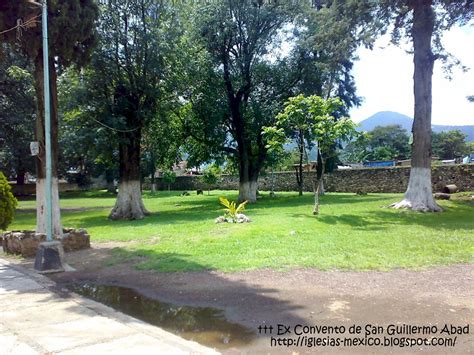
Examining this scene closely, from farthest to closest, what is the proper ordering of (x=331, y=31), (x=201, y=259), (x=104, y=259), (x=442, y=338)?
(x=331, y=31), (x=104, y=259), (x=201, y=259), (x=442, y=338)

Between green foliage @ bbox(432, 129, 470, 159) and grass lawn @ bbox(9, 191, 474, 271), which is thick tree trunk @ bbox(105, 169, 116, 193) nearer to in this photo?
grass lawn @ bbox(9, 191, 474, 271)

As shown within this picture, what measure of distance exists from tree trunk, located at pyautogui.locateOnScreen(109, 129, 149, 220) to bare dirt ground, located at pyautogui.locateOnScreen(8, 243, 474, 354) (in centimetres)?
1111

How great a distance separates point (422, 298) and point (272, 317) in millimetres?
2115

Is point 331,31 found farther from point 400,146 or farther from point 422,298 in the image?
point 400,146

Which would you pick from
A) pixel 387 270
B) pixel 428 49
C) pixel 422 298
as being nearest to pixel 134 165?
pixel 428 49

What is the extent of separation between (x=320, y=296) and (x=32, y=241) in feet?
24.8

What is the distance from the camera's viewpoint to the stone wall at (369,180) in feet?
81.8

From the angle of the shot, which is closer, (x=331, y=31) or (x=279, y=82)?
(x=331, y=31)

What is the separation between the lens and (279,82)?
25.5m

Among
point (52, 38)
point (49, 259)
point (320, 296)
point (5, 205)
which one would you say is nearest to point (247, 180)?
point (5, 205)

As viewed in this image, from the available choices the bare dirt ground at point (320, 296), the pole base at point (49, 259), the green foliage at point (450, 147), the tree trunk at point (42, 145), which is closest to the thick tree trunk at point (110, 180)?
the tree trunk at point (42, 145)

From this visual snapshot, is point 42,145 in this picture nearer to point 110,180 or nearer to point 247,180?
point 247,180

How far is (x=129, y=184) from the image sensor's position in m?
19.8

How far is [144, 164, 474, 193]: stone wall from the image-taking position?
982 inches
